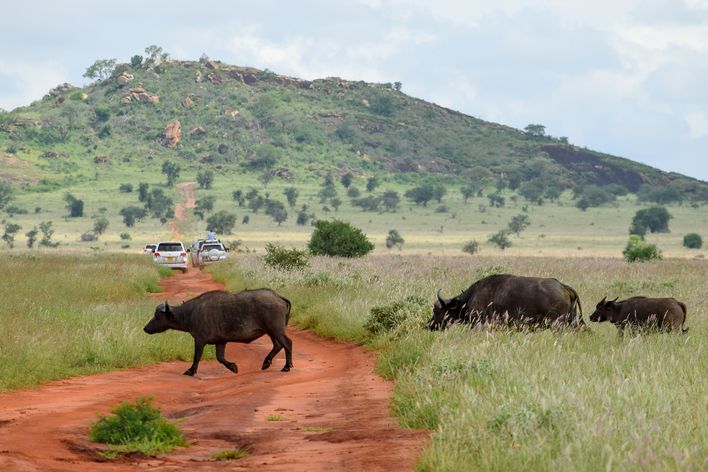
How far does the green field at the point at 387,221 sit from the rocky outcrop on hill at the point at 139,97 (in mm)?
27071

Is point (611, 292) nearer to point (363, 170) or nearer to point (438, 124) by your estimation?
point (363, 170)

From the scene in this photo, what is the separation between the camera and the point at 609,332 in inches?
671

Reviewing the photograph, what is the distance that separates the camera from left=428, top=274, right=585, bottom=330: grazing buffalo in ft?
51.8

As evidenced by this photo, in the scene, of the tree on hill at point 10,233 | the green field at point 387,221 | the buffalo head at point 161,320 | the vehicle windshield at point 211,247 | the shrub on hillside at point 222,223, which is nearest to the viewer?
the buffalo head at point 161,320

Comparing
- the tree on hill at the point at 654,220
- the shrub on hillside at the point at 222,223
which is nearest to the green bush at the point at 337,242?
the shrub on hillside at the point at 222,223

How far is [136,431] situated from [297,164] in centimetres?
14568

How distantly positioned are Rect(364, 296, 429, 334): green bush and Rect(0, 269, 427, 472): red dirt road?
77 cm

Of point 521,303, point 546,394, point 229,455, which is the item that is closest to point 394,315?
point 521,303

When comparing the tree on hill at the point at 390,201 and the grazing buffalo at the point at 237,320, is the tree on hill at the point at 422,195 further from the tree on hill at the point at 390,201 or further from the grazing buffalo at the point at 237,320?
the grazing buffalo at the point at 237,320

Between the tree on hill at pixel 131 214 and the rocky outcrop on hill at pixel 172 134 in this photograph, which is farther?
the rocky outcrop on hill at pixel 172 134

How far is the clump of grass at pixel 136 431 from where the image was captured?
9.49 meters

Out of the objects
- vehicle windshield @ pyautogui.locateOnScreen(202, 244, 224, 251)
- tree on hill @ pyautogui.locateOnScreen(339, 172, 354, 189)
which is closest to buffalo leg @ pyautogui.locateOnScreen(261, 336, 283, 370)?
vehicle windshield @ pyautogui.locateOnScreen(202, 244, 224, 251)

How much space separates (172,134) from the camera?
512 feet

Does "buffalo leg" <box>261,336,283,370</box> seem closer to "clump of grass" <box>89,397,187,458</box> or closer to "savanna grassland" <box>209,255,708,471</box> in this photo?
"savanna grassland" <box>209,255,708,471</box>
